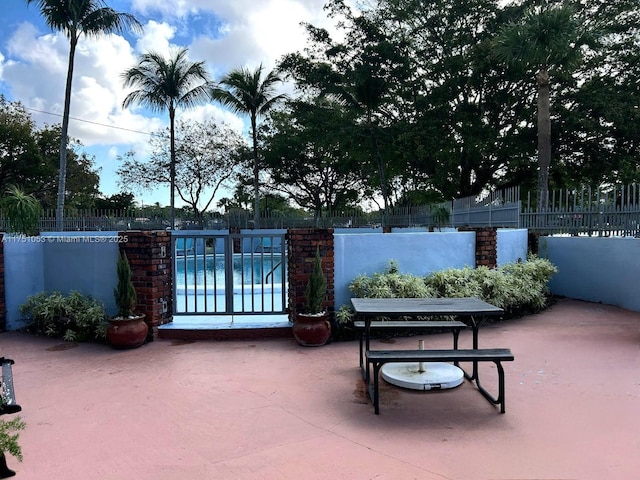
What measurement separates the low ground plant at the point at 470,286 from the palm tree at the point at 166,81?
48.9ft

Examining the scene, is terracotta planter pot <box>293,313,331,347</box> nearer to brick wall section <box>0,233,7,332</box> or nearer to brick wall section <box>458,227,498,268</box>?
brick wall section <box>458,227,498,268</box>

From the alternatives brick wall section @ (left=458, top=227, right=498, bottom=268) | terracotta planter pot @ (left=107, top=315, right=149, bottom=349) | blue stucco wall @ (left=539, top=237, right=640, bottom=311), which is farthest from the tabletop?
blue stucco wall @ (left=539, top=237, right=640, bottom=311)

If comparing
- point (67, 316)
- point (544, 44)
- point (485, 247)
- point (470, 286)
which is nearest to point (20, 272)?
point (67, 316)

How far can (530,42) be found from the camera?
37.8 feet

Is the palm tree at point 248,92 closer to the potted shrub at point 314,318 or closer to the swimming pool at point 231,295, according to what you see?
the swimming pool at point 231,295

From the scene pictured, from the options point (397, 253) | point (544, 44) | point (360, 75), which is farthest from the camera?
point (360, 75)

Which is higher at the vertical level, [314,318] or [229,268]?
[229,268]

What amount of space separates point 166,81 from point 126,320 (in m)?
16.5

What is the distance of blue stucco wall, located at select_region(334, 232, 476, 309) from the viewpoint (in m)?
5.73

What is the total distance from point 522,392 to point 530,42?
37.0 feet

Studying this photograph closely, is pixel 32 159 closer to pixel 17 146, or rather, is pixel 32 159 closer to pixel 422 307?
pixel 17 146

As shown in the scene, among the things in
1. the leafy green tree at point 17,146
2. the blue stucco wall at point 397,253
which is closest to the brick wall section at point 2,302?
the blue stucco wall at point 397,253

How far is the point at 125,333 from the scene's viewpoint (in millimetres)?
4820

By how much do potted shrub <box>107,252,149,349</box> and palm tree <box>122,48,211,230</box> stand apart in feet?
46.7
